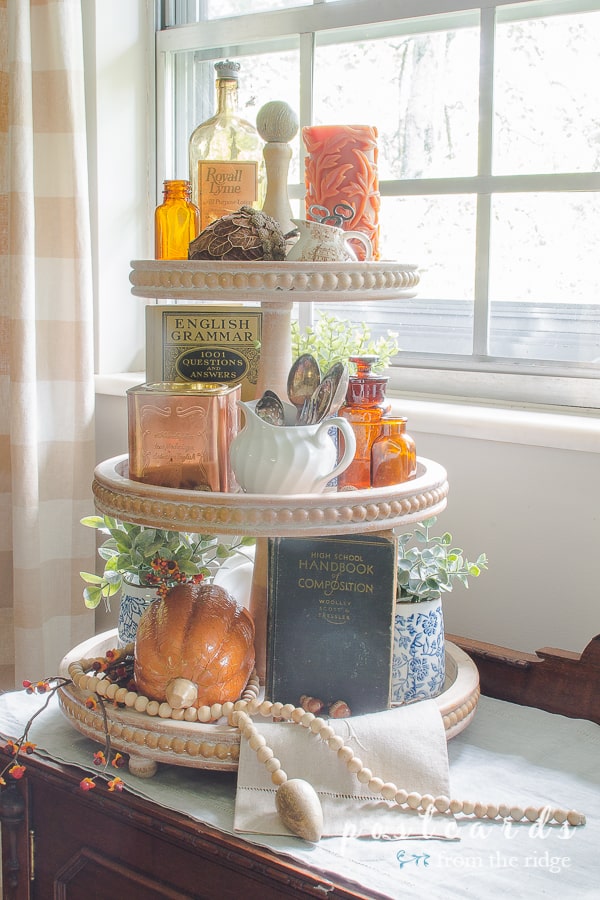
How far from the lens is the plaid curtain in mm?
1553

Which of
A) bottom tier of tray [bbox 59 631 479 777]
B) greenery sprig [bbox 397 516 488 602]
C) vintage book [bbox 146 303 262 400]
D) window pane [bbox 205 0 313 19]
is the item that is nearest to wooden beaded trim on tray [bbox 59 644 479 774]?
bottom tier of tray [bbox 59 631 479 777]

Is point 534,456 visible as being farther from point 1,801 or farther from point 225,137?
point 1,801

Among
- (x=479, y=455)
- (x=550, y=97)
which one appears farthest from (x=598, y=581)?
(x=550, y=97)

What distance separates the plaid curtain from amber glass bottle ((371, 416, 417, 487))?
79cm

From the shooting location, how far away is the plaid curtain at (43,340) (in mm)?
1553

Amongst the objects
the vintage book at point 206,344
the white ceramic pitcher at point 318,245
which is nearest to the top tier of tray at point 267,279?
the white ceramic pitcher at point 318,245

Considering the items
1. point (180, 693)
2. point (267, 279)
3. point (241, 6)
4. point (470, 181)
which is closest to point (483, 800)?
point (180, 693)

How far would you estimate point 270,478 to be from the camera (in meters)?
0.90

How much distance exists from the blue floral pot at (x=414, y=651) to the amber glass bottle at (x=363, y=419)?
15cm

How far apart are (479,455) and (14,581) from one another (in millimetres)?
853

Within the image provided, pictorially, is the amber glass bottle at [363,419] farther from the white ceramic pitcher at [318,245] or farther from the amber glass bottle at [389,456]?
the white ceramic pitcher at [318,245]

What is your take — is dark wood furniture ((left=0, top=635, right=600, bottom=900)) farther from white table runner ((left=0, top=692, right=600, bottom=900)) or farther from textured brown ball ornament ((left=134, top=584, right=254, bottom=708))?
textured brown ball ornament ((left=134, top=584, right=254, bottom=708))

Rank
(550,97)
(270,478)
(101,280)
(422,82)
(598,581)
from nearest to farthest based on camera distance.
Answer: (270,478) → (598,581) → (550,97) → (422,82) → (101,280)

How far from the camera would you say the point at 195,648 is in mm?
953
